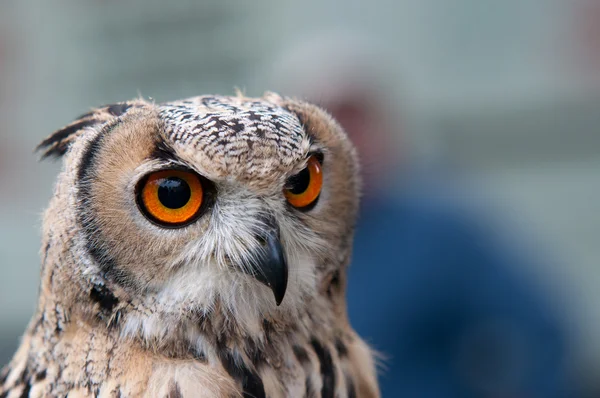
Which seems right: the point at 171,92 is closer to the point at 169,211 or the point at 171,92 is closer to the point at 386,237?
the point at 386,237

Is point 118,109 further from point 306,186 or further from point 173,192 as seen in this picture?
point 306,186

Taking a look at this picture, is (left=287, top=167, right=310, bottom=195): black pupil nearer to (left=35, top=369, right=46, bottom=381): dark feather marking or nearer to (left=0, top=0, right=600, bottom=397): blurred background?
(left=0, top=0, right=600, bottom=397): blurred background

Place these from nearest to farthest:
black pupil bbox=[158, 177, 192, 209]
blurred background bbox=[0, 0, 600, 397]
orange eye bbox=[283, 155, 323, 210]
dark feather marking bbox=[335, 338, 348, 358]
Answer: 1. black pupil bbox=[158, 177, 192, 209]
2. orange eye bbox=[283, 155, 323, 210]
3. dark feather marking bbox=[335, 338, 348, 358]
4. blurred background bbox=[0, 0, 600, 397]

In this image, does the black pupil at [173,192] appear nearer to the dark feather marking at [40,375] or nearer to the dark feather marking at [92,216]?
the dark feather marking at [92,216]

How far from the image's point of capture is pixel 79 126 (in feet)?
4.45

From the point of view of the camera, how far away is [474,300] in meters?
2.57

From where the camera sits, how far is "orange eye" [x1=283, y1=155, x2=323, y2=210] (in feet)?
4.19

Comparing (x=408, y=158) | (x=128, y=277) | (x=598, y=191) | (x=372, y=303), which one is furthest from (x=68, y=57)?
(x=128, y=277)

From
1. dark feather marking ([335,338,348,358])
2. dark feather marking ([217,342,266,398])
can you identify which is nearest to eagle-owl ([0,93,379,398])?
dark feather marking ([217,342,266,398])

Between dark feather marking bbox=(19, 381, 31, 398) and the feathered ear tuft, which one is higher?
the feathered ear tuft

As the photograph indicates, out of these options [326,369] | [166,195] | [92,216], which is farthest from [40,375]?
[326,369]

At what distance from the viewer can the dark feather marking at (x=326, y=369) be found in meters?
1.38

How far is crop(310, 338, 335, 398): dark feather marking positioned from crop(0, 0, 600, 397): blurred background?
50 centimetres

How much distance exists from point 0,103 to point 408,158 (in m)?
3.04
